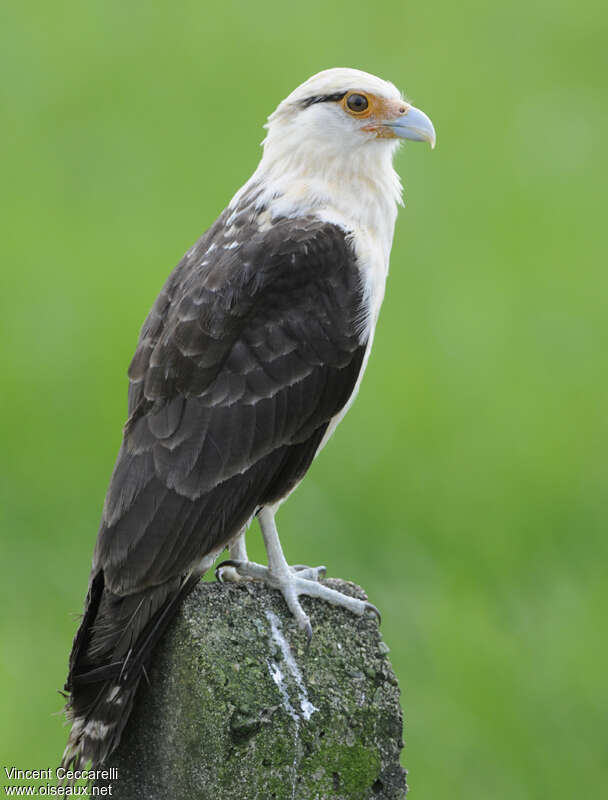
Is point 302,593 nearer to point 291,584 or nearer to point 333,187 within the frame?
point 291,584

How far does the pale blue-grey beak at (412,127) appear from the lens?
223 inches

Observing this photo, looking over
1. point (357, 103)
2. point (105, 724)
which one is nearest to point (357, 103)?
point (357, 103)

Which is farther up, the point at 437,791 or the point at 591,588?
the point at 591,588

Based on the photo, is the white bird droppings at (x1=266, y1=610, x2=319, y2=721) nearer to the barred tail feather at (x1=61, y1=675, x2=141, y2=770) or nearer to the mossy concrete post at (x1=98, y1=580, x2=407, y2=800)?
the mossy concrete post at (x1=98, y1=580, x2=407, y2=800)

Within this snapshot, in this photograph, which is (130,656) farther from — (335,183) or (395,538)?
(395,538)

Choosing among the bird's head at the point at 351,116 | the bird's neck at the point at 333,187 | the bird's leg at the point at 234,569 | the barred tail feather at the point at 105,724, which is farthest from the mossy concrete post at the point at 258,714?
the bird's head at the point at 351,116

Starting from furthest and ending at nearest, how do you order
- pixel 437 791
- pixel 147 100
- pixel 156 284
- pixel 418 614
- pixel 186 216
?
pixel 147 100 < pixel 186 216 < pixel 156 284 < pixel 418 614 < pixel 437 791

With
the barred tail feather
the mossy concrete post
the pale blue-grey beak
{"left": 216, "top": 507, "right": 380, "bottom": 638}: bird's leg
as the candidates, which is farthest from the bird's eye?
the barred tail feather

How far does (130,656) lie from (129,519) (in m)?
0.51

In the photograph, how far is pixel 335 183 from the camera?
565 cm

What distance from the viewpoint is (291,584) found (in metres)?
5.01

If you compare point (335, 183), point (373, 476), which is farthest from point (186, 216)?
point (335, 183)

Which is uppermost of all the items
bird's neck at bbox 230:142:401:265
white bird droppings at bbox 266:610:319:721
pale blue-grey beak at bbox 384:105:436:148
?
pale blue-grey beak at bbox 384:105:436:148

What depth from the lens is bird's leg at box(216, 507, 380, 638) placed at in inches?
194
